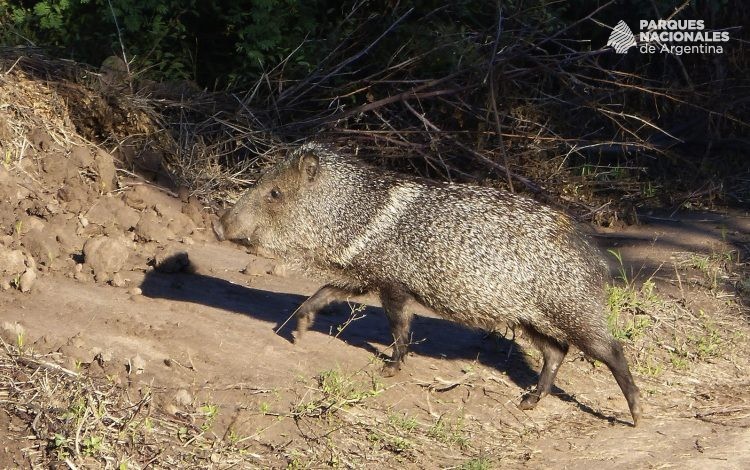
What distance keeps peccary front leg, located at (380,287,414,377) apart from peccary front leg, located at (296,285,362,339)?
19 centimetres

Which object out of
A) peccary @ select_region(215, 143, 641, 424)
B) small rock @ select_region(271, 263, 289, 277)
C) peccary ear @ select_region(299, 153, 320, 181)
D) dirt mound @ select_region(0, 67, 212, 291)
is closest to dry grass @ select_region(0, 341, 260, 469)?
dirt mound @ select_region(0, 67, 212, 291)

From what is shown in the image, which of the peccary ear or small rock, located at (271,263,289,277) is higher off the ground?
the peccary ear

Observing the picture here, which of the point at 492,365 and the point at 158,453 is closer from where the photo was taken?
the point at 158,453

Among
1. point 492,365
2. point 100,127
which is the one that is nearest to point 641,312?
point 492,365

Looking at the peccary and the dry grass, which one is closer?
the dry grass

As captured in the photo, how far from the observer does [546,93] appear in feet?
26.2

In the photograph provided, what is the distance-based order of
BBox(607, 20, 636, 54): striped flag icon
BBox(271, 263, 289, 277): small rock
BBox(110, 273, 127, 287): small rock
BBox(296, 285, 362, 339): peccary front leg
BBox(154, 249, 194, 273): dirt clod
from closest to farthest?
BBox(296, 285, 362, 339): peccary front leg, BBox(110, 273, 127, 287): small rock, BBox(154, 249, 194, 273): dirt clod, BBox(271, 263, 289, 277): small rock, BBox(607, 20, 636, 54): striped flag icon

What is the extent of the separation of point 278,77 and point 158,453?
4.48 m

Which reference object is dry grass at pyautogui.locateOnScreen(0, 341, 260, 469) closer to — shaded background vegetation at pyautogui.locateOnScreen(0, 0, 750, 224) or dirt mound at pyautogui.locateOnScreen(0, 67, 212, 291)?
dirt mound at pyautogui.locateOnScreen(0, 67, 212, 291)

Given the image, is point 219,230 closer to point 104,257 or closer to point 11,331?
point 104,257

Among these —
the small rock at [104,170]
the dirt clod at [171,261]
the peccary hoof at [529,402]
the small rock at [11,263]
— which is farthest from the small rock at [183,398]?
the small rock at [104,170]

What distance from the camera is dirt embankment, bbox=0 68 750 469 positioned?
371cm

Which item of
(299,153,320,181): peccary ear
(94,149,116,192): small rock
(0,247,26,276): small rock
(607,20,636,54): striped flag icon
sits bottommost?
(0,247,26,276): small rock

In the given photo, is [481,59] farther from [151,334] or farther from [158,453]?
[158,453]
